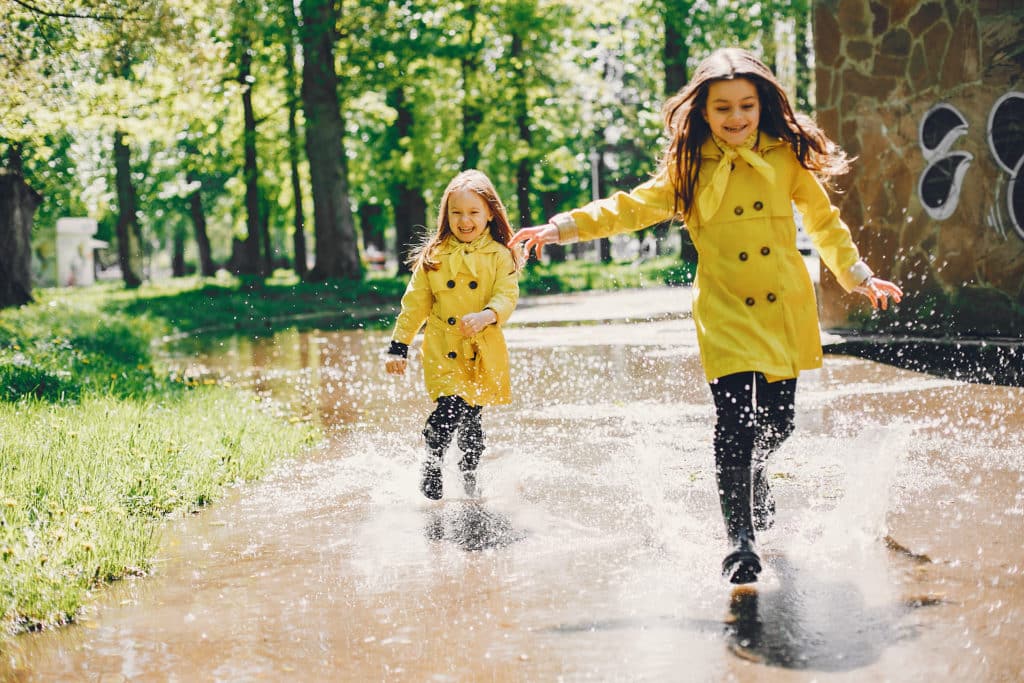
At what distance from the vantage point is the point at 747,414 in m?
4.41

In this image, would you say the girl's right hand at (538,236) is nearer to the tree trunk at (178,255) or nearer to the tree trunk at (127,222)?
the tree trunk at (127,222)

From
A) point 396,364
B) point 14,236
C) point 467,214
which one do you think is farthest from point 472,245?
point 14,236

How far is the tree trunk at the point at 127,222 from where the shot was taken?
38219 millimetres

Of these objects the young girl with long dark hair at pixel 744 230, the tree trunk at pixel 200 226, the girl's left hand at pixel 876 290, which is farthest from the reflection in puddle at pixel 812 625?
the tree trunk at pixel 200 226

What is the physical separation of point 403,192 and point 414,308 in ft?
109

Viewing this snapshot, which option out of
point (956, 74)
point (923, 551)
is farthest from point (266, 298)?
point (923, 551)

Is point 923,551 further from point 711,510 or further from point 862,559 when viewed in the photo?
point 711,510

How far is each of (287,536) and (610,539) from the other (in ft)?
4.47

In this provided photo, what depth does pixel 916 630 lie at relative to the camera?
3461 millimetres

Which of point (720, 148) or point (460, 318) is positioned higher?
point (720, 148)

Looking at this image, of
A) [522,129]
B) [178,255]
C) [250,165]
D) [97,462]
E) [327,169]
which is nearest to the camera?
[97,462]

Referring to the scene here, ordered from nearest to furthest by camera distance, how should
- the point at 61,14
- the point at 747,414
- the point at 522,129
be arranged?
the point at 747,414
the point at 61,14
the point at 522,129

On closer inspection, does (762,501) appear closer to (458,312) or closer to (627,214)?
(627,214)

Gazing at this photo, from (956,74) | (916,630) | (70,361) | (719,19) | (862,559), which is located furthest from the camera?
(719,19)
